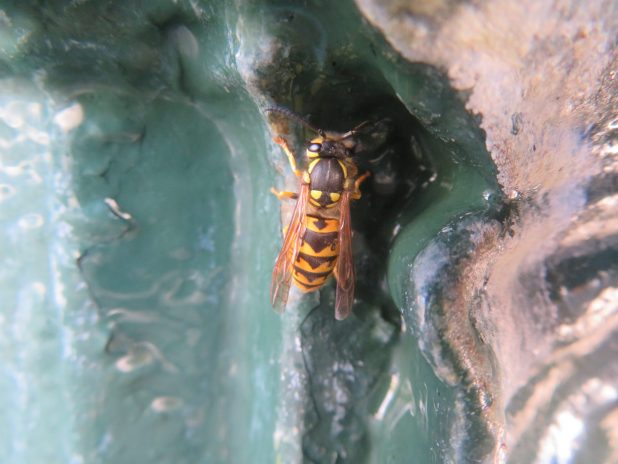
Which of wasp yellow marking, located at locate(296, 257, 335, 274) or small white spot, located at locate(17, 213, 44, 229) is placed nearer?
small white spot, located at locate(17, 213, 44, 229)

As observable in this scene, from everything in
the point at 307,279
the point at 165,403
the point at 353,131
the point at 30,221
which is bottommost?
the point at 165,403

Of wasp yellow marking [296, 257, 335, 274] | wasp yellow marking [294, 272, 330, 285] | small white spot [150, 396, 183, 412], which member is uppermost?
wasp yellow marking [296, 257, 335, 274]

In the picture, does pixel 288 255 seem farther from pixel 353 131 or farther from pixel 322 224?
pixel 353 131

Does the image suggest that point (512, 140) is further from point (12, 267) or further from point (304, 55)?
point (12, 267)

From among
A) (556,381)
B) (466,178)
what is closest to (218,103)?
(466,178)

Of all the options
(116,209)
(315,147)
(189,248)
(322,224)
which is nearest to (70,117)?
(116,209)

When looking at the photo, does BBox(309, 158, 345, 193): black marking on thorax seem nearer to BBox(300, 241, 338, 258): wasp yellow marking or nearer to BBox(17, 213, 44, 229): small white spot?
BBox(300, 241, 338, 258): wasp yellow marking

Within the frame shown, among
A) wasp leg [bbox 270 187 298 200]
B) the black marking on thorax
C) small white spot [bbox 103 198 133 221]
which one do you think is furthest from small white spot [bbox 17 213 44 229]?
the black marking on thorax
